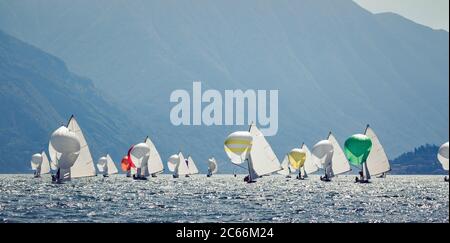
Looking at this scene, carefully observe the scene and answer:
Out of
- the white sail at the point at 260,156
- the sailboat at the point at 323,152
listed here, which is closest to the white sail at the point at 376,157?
the sailboat at the point at 323,152

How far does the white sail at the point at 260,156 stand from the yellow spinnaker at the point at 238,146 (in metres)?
6.39

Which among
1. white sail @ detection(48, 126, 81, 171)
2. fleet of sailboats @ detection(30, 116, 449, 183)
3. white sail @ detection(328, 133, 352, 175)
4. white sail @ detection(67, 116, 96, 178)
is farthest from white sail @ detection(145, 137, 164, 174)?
white sail @ detection(48, 126, 81, 171)

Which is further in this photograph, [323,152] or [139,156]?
[139,156]

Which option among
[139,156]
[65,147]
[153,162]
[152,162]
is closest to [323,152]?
[139,156]

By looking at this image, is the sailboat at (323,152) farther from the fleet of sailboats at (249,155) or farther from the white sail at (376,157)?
the white sail at (376,157)

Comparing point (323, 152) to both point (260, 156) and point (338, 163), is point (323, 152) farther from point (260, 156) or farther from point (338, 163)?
point (260, 156)

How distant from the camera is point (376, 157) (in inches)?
5842

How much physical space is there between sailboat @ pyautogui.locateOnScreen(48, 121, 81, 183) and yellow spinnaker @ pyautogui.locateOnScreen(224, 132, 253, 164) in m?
22.3

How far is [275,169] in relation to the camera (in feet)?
420

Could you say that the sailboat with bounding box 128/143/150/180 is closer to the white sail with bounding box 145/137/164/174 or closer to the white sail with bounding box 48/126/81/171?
the white sail with bounding box 145/137/164/174

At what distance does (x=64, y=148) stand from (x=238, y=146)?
1020 inches

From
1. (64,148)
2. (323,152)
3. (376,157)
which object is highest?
(323,152)
